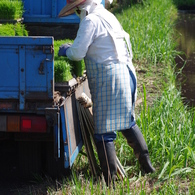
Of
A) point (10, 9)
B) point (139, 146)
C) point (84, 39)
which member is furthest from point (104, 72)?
point (10, 9)

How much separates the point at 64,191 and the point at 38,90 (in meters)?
0.87

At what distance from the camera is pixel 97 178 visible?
4719mm

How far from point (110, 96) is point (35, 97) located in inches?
27.8

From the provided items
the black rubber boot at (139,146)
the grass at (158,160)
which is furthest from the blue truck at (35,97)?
the black rubber boot at (139,146)

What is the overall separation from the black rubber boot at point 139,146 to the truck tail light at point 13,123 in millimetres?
1056

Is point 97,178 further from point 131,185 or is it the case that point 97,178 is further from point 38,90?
point 38,90

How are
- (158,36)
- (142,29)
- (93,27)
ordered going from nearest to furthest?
(93,27), (158,36), (142,29)

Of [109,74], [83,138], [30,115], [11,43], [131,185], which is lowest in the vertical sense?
Answer: [131,185]

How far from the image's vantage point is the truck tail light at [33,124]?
4312mm

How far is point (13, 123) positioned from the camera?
4.33 metres

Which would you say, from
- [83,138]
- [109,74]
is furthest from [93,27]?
[83,138]

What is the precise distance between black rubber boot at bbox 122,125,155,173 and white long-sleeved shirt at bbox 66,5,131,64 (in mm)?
666

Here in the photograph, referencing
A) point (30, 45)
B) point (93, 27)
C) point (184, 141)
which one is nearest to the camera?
point (30, 45)

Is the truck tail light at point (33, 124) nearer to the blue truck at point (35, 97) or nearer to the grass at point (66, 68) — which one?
the blue truck at point (35, 97)
